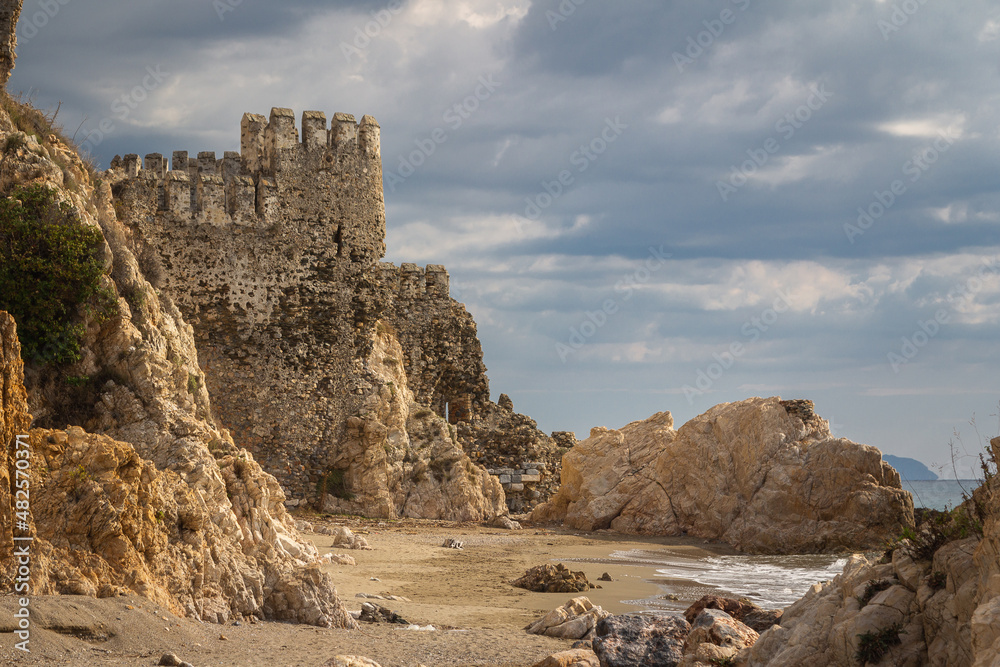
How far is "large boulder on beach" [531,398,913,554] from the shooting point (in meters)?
19.6

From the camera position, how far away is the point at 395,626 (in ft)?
33.1

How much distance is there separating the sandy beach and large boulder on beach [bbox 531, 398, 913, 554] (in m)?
3.41

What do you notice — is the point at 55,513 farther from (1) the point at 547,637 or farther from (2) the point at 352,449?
(2) the point at 352,449

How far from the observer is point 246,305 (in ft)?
70.0

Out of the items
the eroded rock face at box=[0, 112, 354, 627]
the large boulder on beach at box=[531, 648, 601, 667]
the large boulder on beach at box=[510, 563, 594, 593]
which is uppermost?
the eroded rock face at box=[0, 112, 354, 627]

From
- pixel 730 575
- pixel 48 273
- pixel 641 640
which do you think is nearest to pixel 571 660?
pixel 641 640

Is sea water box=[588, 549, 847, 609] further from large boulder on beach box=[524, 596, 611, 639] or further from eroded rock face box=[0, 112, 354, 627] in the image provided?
eroded rock face box=[0, 112, 354, 627]

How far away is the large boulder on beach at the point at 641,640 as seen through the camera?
28.7 ft

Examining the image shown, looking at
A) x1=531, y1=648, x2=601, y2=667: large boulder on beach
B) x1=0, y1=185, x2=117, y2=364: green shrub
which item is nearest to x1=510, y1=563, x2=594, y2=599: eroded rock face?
x1=531, y1=648, x2=601, y2=667: large boulder on beach

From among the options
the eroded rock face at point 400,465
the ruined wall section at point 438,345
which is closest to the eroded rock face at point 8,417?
the eroded rock face at point 400,465

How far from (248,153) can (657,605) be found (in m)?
14.6

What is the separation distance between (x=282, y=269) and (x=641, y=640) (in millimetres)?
14674

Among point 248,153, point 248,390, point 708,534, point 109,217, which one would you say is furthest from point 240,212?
point 708,534

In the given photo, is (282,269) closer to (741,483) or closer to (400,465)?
(400,465)
